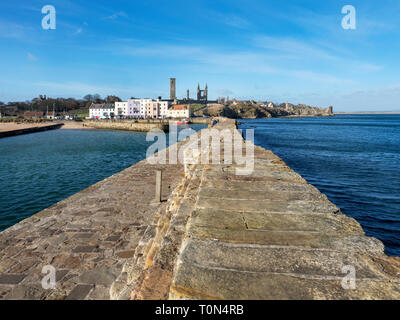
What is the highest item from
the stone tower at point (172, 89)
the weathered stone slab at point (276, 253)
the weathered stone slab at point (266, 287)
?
the stone tower at point (172, 89)

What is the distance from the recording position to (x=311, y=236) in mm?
2100

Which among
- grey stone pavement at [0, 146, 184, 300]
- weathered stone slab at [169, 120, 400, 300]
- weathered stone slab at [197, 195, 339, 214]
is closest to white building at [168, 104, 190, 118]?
grey stone pavement at [0, 146, 184, 300]

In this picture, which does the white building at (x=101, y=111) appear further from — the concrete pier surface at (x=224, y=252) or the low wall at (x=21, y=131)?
the concrete pier surface at (x=224, y=252)

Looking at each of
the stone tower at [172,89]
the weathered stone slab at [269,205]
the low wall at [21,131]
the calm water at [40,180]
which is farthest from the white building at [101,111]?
the weathered stone slab at [269,205]

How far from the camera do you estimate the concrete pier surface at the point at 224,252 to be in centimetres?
149

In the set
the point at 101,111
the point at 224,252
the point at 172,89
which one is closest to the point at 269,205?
the point at 224,252

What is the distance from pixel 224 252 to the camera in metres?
1.84

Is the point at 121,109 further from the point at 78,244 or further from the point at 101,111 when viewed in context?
the point at 78,244

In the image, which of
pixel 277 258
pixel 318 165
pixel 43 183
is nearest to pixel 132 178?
pixel 43 183

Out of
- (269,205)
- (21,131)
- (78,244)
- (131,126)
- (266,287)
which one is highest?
(131,126)

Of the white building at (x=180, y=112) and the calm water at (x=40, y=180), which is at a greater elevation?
the white building at (x=180, y=112)

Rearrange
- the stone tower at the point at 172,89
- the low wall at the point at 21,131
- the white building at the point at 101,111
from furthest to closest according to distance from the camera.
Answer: the stone tower at the point at 172,89, the white building at the point at 101,111, the low wall at the point at 21,131
